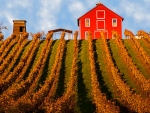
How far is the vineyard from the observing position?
81.1ft

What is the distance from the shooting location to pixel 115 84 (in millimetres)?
33719

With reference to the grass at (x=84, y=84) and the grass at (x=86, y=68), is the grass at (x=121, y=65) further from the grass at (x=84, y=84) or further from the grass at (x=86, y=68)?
the grass at (x=84, y=84)

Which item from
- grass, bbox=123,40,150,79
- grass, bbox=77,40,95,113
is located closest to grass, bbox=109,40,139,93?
grass, bbox=123,40,150,79

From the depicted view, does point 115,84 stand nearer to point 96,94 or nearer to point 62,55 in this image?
point 96,94

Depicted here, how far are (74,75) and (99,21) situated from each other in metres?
42.5

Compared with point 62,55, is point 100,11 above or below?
above

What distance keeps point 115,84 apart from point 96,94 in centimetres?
599

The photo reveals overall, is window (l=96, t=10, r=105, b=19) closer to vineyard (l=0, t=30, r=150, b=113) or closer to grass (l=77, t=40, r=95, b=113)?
vineyard (l=0, t=30, r=150, b=113)

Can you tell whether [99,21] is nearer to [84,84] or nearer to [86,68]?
[86,68]

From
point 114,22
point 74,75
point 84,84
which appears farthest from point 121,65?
point 114,22

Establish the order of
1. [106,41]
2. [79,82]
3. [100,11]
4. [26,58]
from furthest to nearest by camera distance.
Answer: [100,11]
[106,41]
[26,58]
[79,82]

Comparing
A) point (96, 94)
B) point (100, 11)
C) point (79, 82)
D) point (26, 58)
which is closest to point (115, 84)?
point (79, 82)

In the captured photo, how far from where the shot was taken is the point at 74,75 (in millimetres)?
36062

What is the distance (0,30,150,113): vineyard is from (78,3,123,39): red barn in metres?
21.8
